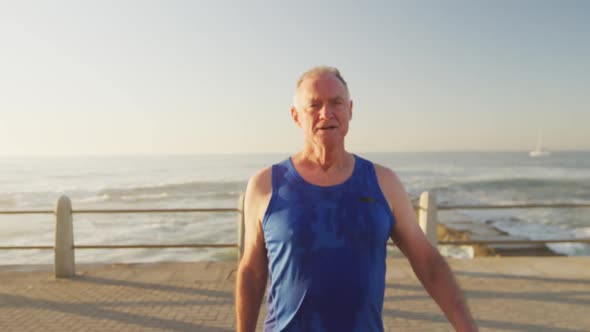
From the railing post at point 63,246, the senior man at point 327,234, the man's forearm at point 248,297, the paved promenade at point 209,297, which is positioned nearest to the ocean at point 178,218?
the railing post at point 63,246

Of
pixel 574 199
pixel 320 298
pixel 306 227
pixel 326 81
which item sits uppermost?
pixel 326 81

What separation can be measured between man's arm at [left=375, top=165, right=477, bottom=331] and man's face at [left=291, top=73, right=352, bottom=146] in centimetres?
23

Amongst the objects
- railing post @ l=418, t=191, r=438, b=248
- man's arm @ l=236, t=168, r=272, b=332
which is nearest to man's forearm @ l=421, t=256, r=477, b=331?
man's arm @ l=236, t=168, r=272, b=332

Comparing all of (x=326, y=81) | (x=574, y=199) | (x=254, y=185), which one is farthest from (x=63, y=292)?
(x=574, y=199)

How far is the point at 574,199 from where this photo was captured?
3562 centimetres

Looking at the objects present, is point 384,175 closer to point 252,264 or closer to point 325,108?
point 325,108

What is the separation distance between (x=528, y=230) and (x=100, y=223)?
21735 millimetres

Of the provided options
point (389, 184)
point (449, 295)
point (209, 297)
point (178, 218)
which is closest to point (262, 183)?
point (389, 184)

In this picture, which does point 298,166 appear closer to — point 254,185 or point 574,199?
point 254,185

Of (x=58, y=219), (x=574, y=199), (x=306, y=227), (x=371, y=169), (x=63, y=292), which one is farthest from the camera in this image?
(x=574, y=199)

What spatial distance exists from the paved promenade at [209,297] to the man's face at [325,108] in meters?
3.63

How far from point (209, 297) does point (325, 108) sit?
4.63 meters

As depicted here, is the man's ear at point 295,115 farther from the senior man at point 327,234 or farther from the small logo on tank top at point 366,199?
the small logo on tank top at point 366,199

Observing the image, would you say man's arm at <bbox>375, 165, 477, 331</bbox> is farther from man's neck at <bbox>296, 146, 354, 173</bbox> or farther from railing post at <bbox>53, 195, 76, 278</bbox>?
Answer: railing post at <bbox>53, 195, 76, 278</bbox>
